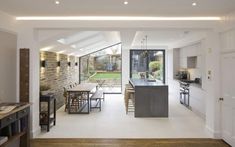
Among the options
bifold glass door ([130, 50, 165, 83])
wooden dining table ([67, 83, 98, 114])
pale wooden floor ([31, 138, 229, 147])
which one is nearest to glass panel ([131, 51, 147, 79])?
bifold glass door ([130, 50, 165, 83])

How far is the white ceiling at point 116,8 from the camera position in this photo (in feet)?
13.3

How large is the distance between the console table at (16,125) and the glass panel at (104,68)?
950 cm

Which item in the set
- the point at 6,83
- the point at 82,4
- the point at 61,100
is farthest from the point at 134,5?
the point at 61,100

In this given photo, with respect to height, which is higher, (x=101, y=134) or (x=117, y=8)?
(x=117, y=8)

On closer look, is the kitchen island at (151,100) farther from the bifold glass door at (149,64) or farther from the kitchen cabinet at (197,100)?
the bifold glass door at (149,64)

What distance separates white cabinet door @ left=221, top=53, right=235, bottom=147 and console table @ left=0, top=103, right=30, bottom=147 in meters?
3.90

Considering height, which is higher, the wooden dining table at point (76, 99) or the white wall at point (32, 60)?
the white wall at point (32, 60)

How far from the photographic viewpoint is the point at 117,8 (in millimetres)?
4449

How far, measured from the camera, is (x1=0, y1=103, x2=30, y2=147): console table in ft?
12.2

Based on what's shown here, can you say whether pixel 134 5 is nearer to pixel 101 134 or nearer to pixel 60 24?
pixel 60 24

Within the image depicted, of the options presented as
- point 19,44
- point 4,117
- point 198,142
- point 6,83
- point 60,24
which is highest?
point 60,24

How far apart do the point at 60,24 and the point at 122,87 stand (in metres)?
8.50

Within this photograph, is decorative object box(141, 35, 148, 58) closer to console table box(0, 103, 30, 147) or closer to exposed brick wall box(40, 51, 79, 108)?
exposed brick wall box(40, 51, 79, 108)

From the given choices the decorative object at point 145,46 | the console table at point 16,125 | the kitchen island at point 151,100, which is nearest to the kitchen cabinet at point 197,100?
the kitchen island at point 151,100
